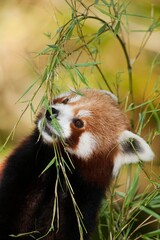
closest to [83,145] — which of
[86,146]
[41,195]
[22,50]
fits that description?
[86,146]

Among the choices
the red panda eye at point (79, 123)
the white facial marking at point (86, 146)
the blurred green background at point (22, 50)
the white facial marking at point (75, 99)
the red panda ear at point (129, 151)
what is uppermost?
the white facial marking at point (75, 99)

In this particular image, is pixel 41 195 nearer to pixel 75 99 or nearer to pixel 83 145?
pixel 83 145

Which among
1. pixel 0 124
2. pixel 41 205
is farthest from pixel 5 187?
pixel 0 124

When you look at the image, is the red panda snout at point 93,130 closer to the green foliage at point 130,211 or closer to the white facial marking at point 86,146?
the white facial marking at point 86,146

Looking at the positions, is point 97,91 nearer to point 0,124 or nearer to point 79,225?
point 79,225

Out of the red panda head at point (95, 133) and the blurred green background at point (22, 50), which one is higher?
the red panda head at point (95, 133)

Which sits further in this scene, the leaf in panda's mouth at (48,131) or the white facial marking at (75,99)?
the white facial marking at (75,99)

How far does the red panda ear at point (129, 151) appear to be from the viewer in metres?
3.58

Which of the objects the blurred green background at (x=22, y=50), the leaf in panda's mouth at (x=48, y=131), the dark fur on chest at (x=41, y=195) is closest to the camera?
the leaf in panda's mouth at (x=48, y=131)

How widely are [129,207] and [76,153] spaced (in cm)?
38

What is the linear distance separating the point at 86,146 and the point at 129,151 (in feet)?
0.74

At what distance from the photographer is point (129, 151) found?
3654mm

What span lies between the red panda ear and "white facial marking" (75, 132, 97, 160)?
140 millimetres

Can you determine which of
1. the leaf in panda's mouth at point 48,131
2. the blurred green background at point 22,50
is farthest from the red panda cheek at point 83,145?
the blurred green background at point 22,50
